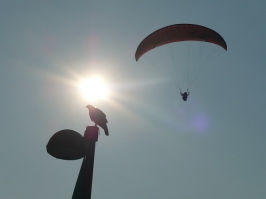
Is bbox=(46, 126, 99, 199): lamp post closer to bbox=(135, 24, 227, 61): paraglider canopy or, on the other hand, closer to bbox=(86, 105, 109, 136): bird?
bbox=(86, 105, 109, 136): bird

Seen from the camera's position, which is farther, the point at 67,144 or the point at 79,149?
the point at 79,149

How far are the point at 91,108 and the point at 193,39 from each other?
23.7 m

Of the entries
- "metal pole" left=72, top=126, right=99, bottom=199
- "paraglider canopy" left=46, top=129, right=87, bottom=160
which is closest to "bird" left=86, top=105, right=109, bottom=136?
"metal pole" left=72, top=126, right=99, bottom=199

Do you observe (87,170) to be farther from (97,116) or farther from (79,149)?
(97,116)

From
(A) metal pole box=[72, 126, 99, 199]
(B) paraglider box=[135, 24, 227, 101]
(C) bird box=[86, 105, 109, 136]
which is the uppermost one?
(B) paraglider box=[135, 24, 227, 101]

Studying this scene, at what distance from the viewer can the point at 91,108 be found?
15.2ft

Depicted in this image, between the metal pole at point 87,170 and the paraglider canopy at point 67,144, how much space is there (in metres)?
0.10

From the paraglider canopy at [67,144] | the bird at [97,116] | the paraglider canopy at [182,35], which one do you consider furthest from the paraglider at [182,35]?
the paraglider canopy at [67,144]

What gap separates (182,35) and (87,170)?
23666mm

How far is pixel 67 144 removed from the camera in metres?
4.27

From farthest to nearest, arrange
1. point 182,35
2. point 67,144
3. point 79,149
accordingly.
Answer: point 182,35 < point 79,149 < point 67,144

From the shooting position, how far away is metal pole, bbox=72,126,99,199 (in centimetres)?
409

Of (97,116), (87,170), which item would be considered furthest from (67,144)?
(97,116)

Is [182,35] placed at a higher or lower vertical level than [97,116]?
higher
